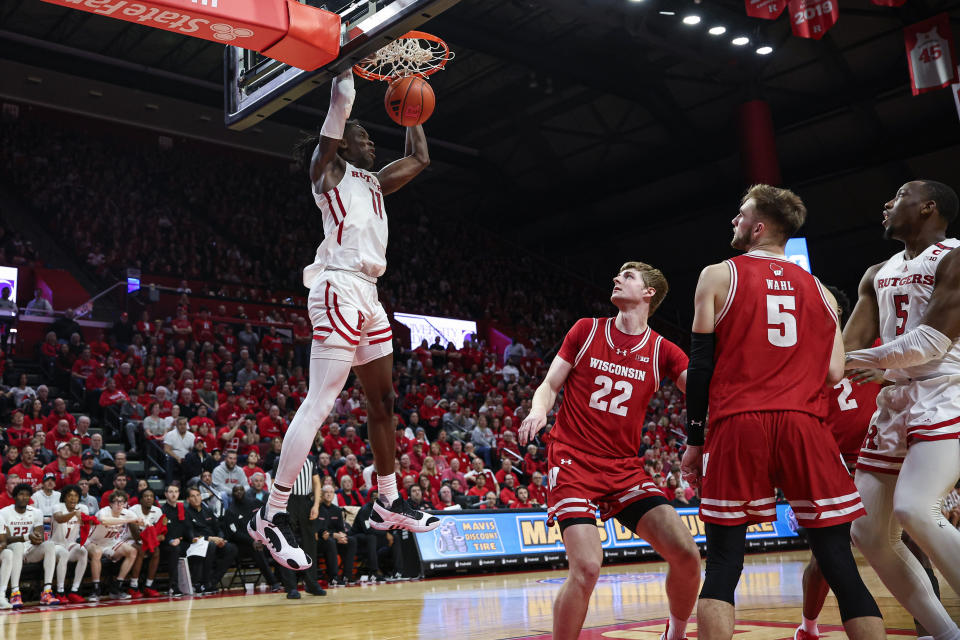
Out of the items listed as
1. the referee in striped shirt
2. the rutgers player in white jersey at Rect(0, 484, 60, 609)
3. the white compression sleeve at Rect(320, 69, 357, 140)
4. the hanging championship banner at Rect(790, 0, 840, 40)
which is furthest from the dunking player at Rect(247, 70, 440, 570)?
the hanging championship banner at Rect(790, 0, 840, 40)

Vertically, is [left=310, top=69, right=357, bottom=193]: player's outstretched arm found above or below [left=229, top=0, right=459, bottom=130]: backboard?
below

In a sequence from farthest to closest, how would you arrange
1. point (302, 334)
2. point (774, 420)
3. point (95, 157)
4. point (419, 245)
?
point (419, 245)
point (95, 157)
point (302, 334)
point (774, 420)

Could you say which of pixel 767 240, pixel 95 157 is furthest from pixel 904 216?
pixel 95 157

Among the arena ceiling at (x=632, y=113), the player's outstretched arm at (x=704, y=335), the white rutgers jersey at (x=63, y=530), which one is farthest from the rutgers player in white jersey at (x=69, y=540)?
the arena ceiling at (x=632, y=113)

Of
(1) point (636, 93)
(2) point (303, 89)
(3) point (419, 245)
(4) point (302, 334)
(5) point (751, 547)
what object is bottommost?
(5) point (751, 547)

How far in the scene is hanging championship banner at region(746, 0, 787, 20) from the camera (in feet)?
43.9

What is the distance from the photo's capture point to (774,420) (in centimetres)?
327

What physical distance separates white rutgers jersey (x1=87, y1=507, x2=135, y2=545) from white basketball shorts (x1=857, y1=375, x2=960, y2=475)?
9125 mm

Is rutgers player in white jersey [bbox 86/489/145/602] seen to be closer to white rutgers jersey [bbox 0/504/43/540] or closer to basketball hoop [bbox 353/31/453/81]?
white rutgers jersey [bbox 0/504/43/540]

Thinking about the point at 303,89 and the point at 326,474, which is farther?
the point at 326,474

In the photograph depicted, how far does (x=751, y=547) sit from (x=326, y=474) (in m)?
8.16

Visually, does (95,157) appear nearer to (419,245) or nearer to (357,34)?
(419,245)

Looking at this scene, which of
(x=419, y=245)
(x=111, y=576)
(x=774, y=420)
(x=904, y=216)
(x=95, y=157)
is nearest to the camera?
(x=774, y=420)

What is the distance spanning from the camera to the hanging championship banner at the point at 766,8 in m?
13.4
